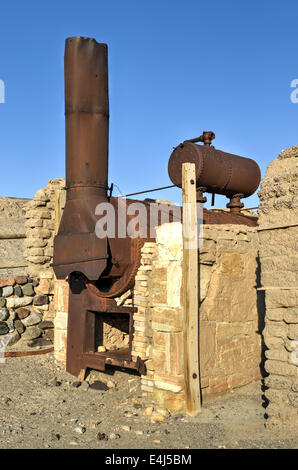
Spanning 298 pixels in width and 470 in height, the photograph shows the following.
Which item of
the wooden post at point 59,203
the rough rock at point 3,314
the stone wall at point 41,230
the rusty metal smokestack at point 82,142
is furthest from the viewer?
the stone wall at point 41,230

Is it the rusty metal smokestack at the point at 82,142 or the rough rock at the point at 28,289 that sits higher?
the rusty metal smokestack at the point at 82,142

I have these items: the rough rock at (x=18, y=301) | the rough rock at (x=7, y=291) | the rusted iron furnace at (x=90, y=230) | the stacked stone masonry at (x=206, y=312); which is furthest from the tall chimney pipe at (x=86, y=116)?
the rough rock at (x=18, y=301)

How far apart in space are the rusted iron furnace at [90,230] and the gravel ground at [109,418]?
42 centimetres

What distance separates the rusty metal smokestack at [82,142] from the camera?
581cm

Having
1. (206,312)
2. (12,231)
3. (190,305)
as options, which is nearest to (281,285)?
(190,305)

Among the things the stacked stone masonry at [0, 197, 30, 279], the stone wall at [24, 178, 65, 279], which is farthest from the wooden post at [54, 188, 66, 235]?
the stacked stone masonry at [0, 197, 30, 279]

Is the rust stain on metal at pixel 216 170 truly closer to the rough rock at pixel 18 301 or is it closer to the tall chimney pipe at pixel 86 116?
the tall chimney pipe at pixel 86 116

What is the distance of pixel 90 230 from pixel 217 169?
95.0 inches

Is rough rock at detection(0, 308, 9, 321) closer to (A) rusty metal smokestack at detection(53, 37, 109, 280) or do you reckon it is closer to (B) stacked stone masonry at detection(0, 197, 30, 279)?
(A) rusty metal smokestack at detection(53, 37, 109, 280)

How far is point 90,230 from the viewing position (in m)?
5.58

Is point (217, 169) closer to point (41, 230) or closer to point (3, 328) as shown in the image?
point (41, 230)

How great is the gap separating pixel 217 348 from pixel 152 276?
4.07 feet
